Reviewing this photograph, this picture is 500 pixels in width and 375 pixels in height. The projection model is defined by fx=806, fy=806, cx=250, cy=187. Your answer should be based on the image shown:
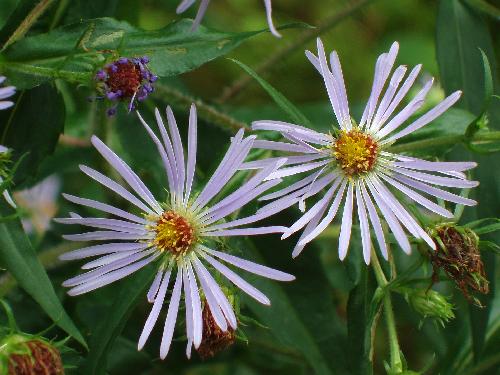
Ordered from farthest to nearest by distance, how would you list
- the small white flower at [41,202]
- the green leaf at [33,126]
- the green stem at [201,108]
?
the small white flower at [41,202] → the green stem at [201,108] → the green leaf at [33,126]

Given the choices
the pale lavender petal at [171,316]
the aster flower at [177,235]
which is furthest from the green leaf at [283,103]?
the pale lavender petal at [171,316]

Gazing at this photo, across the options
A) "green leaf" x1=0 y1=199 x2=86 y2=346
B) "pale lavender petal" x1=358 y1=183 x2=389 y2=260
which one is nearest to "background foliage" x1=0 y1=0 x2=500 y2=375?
"green leaf" x1=0 y1=199 x2=86 y2=346

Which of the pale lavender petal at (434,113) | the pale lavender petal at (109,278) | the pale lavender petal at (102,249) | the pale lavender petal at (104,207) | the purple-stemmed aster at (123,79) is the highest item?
the purple-stemmed aster at (123,79)

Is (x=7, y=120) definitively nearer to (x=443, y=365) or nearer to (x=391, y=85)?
(x=391, y=85)

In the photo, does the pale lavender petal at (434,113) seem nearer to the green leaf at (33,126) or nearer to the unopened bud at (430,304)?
the unopened bud at (430,304)

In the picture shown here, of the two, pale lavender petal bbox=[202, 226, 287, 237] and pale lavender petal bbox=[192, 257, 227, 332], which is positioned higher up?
pale lavender petal bbox=[202, 226, 287, 237]

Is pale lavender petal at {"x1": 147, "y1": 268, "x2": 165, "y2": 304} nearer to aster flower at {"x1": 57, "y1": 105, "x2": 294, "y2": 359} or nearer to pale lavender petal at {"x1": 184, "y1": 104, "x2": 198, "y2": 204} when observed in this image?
aster flower at {"x1": 57, "y1": 105, "x2": 294, "y2": 359}

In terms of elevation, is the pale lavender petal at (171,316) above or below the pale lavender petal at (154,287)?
below

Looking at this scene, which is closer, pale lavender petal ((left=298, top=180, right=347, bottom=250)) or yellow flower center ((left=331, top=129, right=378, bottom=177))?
pale lavender petal ((left=298, top=180, right=347, bottom=250))
